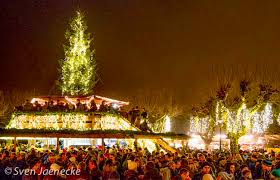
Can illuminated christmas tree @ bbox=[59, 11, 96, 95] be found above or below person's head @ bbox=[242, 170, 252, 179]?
above

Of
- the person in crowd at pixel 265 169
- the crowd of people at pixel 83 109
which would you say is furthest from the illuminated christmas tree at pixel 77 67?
the person in crowd at pixel 265 169

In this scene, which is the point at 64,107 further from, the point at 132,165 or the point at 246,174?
the point at 246,174

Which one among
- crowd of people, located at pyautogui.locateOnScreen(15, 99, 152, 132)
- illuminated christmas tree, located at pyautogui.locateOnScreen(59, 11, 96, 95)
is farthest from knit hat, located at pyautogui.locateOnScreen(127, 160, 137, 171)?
illuminated christmas tree, located at pyautogui.locateOnScreen(59, 11, 96, 95)

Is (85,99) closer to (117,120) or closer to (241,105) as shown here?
(117,120)

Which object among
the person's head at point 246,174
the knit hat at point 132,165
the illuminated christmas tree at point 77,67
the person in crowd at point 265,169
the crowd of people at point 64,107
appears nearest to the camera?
the person's head at point 246,174

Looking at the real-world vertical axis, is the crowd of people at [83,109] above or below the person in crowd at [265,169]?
above

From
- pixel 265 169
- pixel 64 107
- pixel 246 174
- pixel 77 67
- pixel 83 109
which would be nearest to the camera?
pixel 246 174

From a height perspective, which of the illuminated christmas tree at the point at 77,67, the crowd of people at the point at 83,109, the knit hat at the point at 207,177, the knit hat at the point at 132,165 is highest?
the illuminated christmas tree at the point at 77,67

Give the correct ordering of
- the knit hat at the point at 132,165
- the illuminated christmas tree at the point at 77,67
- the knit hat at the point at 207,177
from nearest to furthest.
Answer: the knit hat at the point at 207,177 → the knit hat at the point at 132,165 → the illuminated christmas tree at the point at 77,67

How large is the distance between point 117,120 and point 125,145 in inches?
254

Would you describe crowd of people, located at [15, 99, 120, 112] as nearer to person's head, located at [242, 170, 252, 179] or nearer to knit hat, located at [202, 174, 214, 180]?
person's head, located at [242, 170, 252, 179]

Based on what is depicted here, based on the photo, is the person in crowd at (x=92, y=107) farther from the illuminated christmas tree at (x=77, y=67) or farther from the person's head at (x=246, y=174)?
the illuminated christmas tree at (x=77, y=67)

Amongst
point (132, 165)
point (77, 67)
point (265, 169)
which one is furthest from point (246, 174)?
point (77, 67)

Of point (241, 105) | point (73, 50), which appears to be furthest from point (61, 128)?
point (73, 50)
